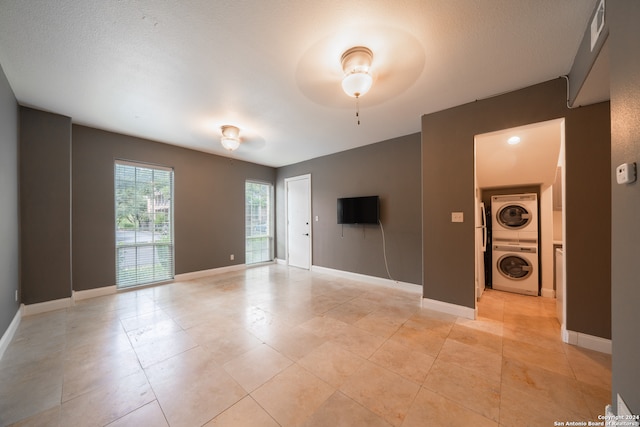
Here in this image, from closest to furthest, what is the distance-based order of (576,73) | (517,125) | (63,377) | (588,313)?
(63,377), (576,73), (588,313), (517,125)

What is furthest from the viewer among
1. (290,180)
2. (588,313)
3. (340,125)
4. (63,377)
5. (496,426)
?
(290,180)

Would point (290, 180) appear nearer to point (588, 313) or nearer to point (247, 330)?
point (247, 330)

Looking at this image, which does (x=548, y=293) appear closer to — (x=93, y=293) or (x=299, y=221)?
(x=299, y=221)

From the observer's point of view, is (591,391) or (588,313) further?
(588,313)

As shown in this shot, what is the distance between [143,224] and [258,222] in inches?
95.3

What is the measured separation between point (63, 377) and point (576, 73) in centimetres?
487

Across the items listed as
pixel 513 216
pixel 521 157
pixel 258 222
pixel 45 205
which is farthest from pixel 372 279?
pixel 45 205

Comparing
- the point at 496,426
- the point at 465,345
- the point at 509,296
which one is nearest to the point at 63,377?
the point at 496,426

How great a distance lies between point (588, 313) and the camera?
207 centimetres

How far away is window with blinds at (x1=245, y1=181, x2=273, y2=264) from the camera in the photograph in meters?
5.59

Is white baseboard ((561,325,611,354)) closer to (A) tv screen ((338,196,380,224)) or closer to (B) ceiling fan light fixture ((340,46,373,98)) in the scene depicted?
(A) tv screen ((338,196,380,224))

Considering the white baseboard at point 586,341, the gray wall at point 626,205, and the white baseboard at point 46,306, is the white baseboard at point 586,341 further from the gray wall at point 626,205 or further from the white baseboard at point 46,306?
the white baseboard at point 46,306

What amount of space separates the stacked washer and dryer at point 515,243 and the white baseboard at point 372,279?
4.79ft

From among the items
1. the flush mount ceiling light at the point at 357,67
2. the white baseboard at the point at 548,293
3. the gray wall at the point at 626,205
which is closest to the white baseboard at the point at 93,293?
the flush mount ceiling light at the point at 357,67
